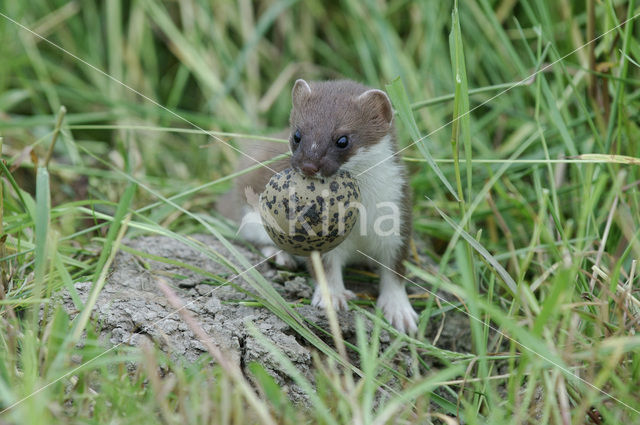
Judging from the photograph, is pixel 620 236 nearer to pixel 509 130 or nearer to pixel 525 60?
pixel 509 130

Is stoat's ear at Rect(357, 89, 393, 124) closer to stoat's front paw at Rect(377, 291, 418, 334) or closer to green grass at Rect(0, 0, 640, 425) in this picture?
green grass at Rect(0, 0, 640, 425)

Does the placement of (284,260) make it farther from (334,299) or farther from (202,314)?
(202,314)

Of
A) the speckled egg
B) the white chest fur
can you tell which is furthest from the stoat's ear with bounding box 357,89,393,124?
the speckled egg

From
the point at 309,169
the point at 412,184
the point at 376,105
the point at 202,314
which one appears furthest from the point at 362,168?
the point at 412,184

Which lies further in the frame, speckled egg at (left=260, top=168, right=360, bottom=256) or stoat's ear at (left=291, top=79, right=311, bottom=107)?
stoat's ear at (left=291, top=79, right=311, bottom=107)

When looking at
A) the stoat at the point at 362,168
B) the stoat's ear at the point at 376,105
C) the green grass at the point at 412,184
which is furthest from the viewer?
the stoat's ear at the point at 376,105

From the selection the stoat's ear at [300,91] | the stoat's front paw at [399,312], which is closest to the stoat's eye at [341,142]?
the stoat's ear at [300,91]

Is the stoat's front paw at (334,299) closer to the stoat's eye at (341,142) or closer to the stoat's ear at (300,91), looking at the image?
the stoat's eye at (341,142)

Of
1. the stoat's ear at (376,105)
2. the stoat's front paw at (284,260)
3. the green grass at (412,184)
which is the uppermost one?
the stoat's ear at (376,105)
